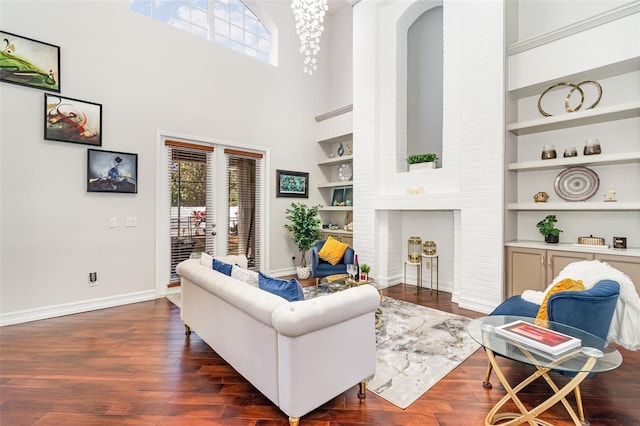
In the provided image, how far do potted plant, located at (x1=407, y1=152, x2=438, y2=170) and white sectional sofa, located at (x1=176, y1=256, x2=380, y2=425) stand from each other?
3.09 meters

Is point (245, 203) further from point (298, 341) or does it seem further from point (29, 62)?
point (298, 341)

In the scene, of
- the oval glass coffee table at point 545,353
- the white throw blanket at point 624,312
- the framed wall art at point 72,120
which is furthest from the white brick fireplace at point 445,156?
the framed wall art at point 72,120

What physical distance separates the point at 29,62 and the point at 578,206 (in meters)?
6.39

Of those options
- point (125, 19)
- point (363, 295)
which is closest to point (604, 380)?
point (363, 295)

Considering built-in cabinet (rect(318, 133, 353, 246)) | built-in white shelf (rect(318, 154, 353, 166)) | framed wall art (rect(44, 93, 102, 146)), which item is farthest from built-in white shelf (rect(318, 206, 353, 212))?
framed wall art (rect(44, 93, 102, 146))

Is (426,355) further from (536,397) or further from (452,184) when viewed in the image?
(452,184)

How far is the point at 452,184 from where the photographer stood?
14.2 feet

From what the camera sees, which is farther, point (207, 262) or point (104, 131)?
point (104, 131)

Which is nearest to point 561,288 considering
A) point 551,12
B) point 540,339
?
point 540,339

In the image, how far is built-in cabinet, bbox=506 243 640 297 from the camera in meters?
3.08

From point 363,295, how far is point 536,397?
4.62 feet

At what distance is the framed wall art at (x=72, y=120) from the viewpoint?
366cm

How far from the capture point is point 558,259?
135 inches

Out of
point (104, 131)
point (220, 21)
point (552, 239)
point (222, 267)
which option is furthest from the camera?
point (220, 21)
